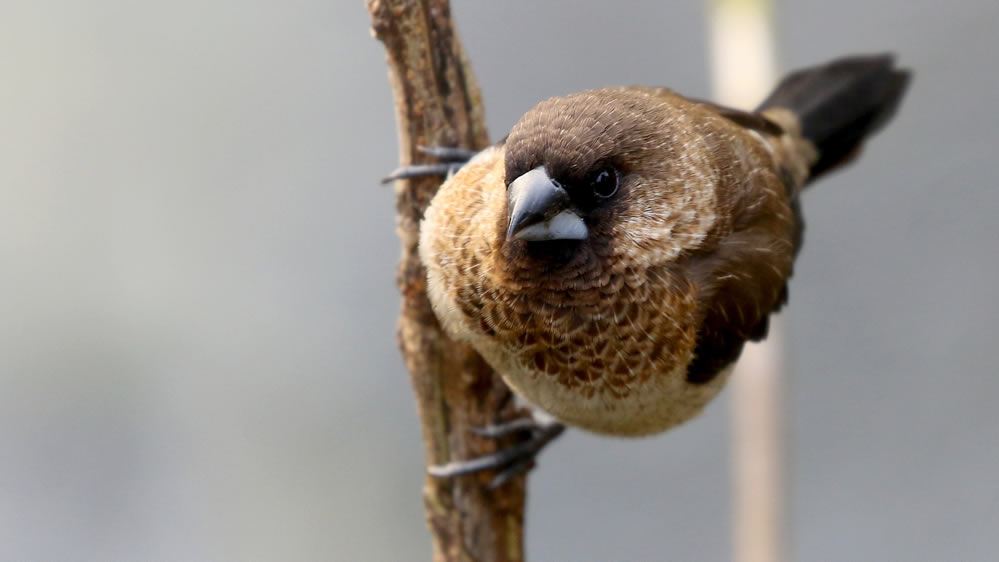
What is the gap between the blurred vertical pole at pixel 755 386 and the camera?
98.3 inches

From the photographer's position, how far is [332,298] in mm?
3838

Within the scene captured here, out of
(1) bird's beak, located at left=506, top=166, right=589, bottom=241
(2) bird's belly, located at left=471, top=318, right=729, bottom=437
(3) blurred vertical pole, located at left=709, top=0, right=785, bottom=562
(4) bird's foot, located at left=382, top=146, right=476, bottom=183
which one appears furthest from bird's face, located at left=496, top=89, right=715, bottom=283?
(3) blurred vertical pole, located at left=709, top=0, right=785, bottom=562

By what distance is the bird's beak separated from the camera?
1.66 meters

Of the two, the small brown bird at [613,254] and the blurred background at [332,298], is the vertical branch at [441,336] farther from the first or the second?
the blurred background at [332,298]

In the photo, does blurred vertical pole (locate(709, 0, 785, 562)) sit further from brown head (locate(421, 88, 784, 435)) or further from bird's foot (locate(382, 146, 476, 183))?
bird's foot (locate(382, 146, 476, 183))

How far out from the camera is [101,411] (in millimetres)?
3680

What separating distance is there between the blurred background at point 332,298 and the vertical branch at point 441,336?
1555mm

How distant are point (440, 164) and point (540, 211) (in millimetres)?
472

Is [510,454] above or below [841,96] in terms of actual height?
below

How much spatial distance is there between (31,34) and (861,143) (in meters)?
2.99

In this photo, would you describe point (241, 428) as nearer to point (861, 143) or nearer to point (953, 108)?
point (861, 143)

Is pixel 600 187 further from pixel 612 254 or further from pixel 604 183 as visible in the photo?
pixel 612 254

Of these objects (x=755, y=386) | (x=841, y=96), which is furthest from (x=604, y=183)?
(x=841, y=96)

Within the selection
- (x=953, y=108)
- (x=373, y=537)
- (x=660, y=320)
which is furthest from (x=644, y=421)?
(x=953, y=108)
